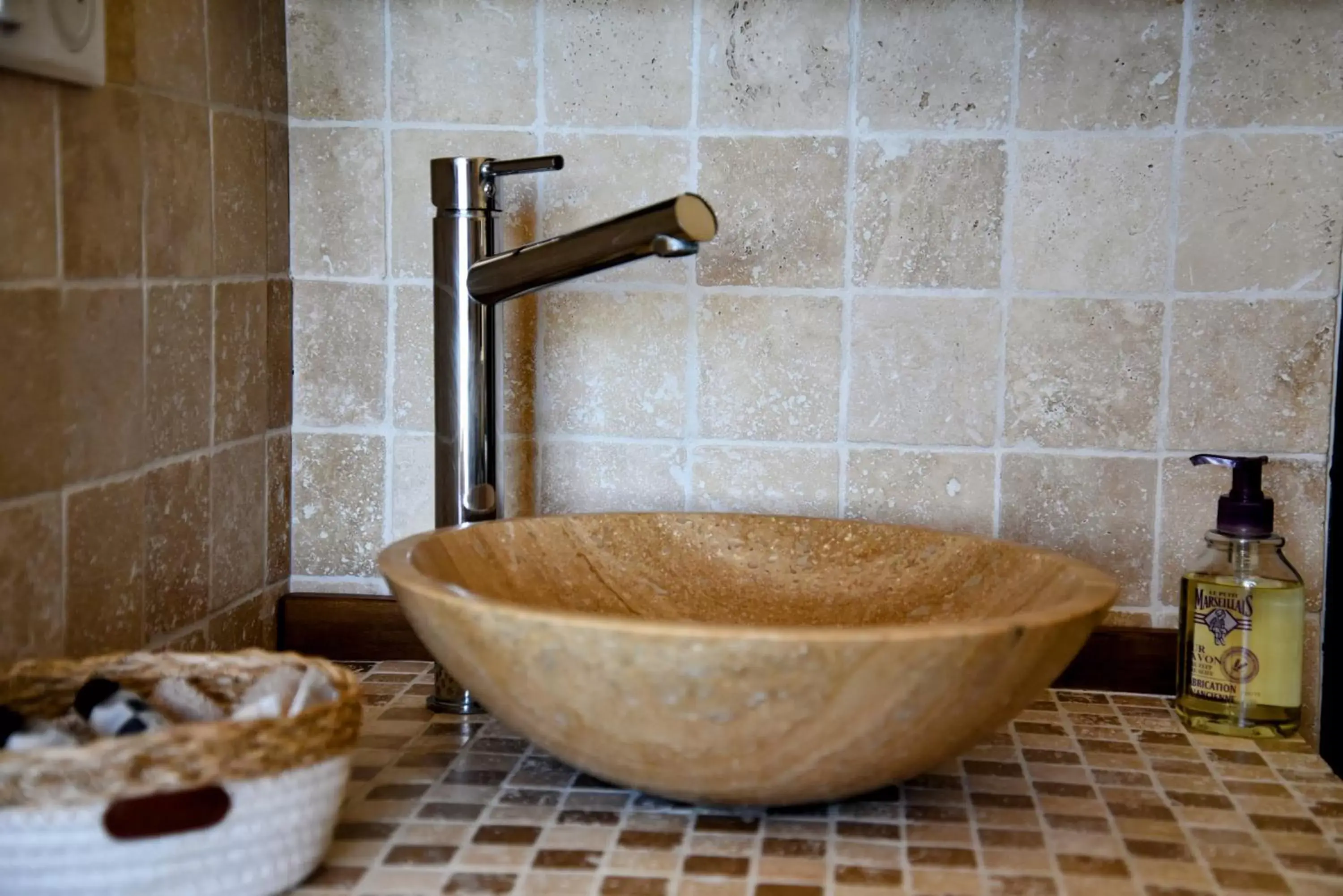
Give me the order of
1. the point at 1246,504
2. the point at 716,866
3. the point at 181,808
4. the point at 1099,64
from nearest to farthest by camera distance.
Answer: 1. the point at 181,808
2. the point at 716,866
3. the point at 1246,504
4. the point at 1099,64

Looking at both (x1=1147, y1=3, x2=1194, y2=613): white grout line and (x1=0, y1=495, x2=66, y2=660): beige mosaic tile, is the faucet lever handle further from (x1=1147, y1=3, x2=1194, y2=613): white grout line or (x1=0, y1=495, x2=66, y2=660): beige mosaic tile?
(x1=1147, y1=3, x2=1194, y2=613): white grout line

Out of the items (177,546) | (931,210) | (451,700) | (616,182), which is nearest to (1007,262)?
(931,210)

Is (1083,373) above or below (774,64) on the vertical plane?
below

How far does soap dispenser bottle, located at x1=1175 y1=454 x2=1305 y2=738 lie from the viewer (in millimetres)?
880

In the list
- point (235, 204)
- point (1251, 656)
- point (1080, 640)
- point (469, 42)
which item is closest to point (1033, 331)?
point (1251, 656)

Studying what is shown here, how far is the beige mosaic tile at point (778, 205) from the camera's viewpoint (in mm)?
1014

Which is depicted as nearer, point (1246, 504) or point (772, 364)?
point (1246, 504)

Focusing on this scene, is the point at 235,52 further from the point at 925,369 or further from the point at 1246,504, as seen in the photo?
the point at 1246,504

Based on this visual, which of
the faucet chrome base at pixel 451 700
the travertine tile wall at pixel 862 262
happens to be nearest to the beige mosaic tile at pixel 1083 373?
the travertine tile wall at pixel 862 262

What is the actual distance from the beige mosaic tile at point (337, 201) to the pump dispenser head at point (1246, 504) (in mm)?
623

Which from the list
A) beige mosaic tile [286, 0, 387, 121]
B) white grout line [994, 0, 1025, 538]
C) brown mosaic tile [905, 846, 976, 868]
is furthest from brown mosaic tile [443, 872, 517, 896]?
beige mosaic tile [286, 0, 387, 121]

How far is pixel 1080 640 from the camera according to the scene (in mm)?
678

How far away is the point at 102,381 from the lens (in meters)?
0.77

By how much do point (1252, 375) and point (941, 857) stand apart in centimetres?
50
